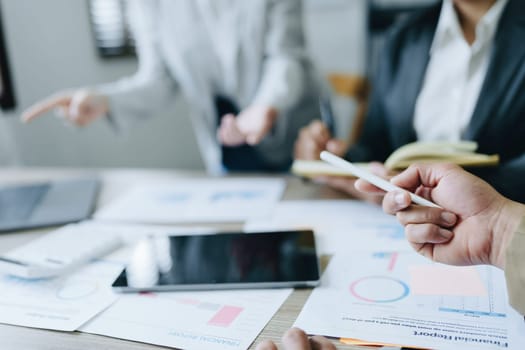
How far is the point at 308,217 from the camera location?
2.92ft

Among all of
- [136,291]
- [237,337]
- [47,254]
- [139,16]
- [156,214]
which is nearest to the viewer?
[237,337]

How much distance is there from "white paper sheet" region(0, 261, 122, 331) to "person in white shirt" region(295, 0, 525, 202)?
0.46m

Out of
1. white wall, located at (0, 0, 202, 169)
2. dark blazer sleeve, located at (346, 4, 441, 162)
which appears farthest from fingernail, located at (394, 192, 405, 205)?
white wall, located at (0, 0, 202, 169)

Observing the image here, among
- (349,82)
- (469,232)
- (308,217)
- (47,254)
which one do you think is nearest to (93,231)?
(47,254)

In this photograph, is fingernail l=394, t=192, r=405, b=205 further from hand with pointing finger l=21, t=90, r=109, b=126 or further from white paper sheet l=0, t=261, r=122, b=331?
hand with pointing finger l=21, t=90, r=109, b=126

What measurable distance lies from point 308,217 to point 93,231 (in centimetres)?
37

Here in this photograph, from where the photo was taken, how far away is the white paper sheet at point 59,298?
593 mm

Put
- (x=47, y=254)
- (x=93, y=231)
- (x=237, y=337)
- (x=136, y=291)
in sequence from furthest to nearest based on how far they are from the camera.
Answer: (x=93, y=231) < (x=47, y=254) < (x=136, y=291) < (x=237, y=337)

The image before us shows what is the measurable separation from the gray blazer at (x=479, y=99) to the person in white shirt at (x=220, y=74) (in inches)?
8.5

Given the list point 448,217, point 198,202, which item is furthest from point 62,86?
point 448,217

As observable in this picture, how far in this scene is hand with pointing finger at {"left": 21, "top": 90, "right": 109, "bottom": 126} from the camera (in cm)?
114

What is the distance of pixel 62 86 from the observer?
1.88 m

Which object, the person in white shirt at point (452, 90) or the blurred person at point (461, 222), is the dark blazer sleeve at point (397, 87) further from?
the blurred person at point (461, 222)

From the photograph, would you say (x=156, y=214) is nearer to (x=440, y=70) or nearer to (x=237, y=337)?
(x=237, y=337)
